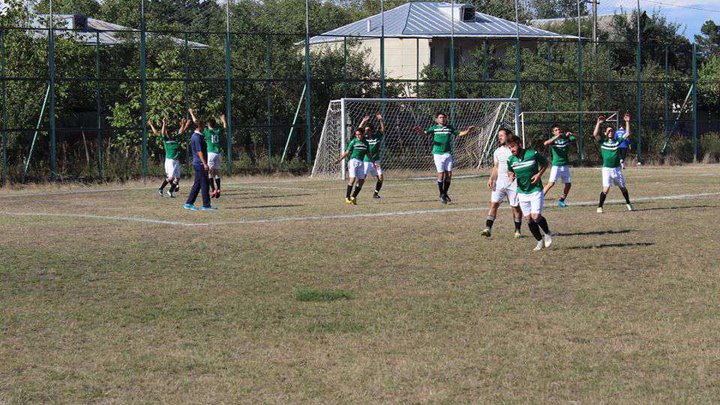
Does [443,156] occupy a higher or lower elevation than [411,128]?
lower

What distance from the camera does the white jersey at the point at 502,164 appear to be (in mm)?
16812

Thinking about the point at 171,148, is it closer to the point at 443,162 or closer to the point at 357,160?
the point at 357,160

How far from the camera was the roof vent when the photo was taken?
61.8 meters

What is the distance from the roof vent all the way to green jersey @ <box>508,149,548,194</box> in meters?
47.7

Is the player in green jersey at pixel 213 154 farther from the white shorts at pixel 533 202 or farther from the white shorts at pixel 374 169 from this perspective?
the white shorts at pixel 533 202

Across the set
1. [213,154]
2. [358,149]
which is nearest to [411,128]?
[213,154]

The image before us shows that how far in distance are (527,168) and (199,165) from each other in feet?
28.2

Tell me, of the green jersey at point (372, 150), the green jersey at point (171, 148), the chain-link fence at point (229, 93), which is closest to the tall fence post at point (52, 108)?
the chain-link fence at point (229, 93)

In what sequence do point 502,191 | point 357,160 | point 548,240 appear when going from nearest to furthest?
point 548,240, point 502,191, point 357,160

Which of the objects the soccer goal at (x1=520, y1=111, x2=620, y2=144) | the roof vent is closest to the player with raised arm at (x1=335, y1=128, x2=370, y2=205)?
the soccer goal at (x1=520, y1=111, x2=620, y2=144)

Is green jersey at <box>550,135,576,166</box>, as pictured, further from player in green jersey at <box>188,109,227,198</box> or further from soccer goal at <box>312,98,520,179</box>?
soccer goal at <box>312,98,520,179</box>

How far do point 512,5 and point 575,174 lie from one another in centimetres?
5404

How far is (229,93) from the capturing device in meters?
35.0

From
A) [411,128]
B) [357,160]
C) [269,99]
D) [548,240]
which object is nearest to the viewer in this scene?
[548,240]
